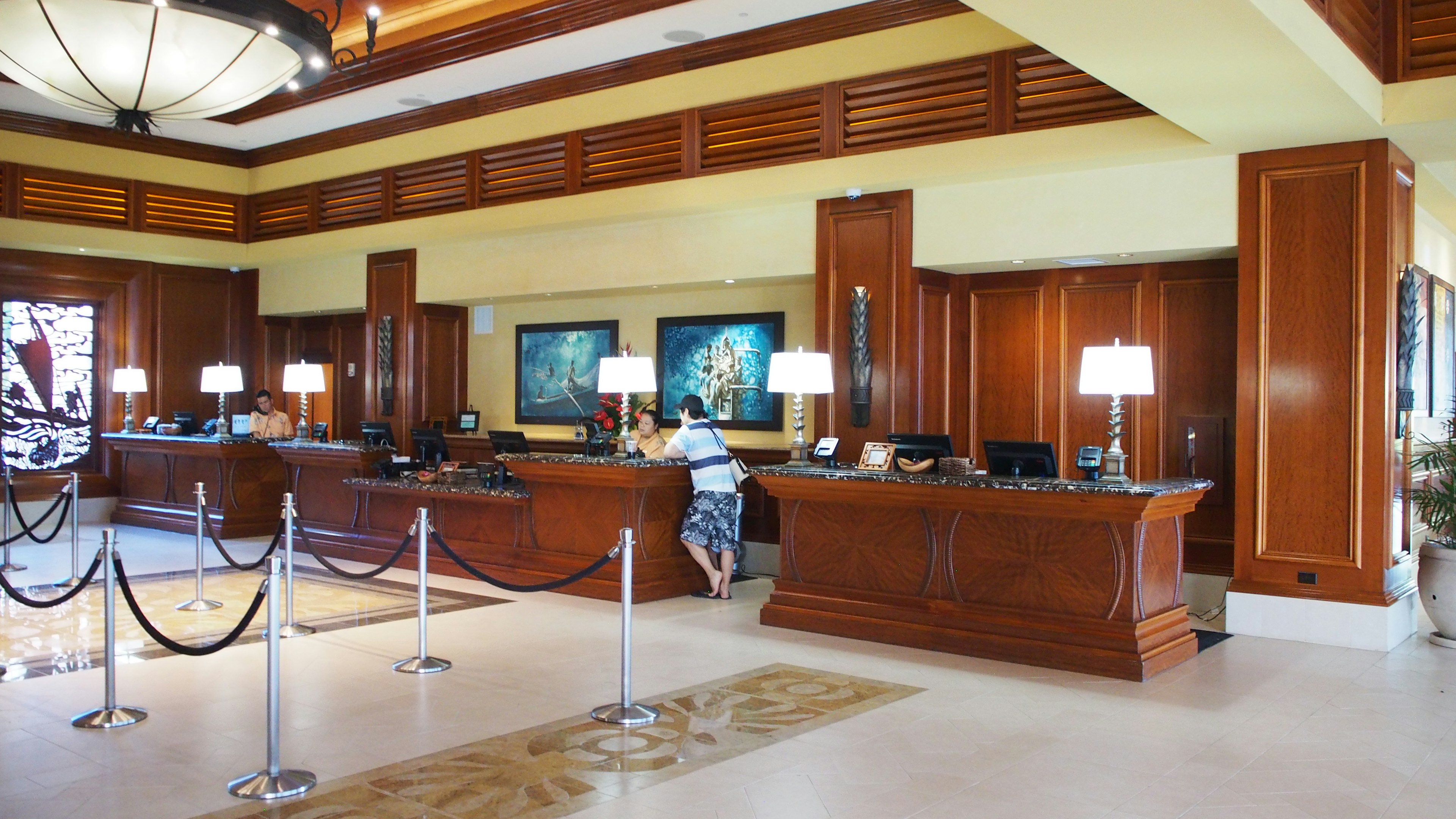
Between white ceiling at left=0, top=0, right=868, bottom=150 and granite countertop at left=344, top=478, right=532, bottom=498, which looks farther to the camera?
granite countertop at left=344, top=478, right=532, bottom=498

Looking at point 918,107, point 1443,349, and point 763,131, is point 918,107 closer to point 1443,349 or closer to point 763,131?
point 763,131

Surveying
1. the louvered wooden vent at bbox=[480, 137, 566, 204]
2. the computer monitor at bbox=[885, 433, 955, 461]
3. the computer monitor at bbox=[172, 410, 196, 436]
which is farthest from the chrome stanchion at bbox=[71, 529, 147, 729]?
the computer monitor at bbox=[172, 410, 196, 436]

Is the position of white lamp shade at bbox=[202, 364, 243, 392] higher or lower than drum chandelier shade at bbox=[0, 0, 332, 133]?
lower

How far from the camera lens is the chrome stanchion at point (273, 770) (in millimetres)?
3973

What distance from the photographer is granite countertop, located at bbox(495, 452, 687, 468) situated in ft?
25.7

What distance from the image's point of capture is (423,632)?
583cm

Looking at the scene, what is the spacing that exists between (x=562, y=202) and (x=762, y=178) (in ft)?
7.07

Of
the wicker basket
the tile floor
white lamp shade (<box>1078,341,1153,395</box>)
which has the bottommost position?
the tile floor

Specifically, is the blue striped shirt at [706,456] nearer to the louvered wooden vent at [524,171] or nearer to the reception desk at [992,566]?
the reception desk at [992,566]

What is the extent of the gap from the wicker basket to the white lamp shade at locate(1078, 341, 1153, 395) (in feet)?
3.03

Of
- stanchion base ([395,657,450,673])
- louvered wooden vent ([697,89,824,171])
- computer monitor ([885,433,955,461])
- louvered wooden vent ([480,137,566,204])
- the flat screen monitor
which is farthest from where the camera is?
louvered wooden vent ([480,137,566,204])

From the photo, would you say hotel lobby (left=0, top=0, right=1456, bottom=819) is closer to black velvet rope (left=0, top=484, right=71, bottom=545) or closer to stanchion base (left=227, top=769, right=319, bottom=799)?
stanchion base (left=227, top=769, right=319, bottom=799)

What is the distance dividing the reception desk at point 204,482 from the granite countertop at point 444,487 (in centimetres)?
213

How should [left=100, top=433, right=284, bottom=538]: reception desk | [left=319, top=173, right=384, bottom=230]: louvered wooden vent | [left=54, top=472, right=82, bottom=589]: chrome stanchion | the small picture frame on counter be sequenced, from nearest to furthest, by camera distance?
the small picture frame on counter, [left=54, top=472, right=82, bottom=589]: chrome stanchion, [left=100, top=433, right=284, bottom=538]: reception desk, [left=319, top=173, right=384, bottom=230]: louvered wooden vent
